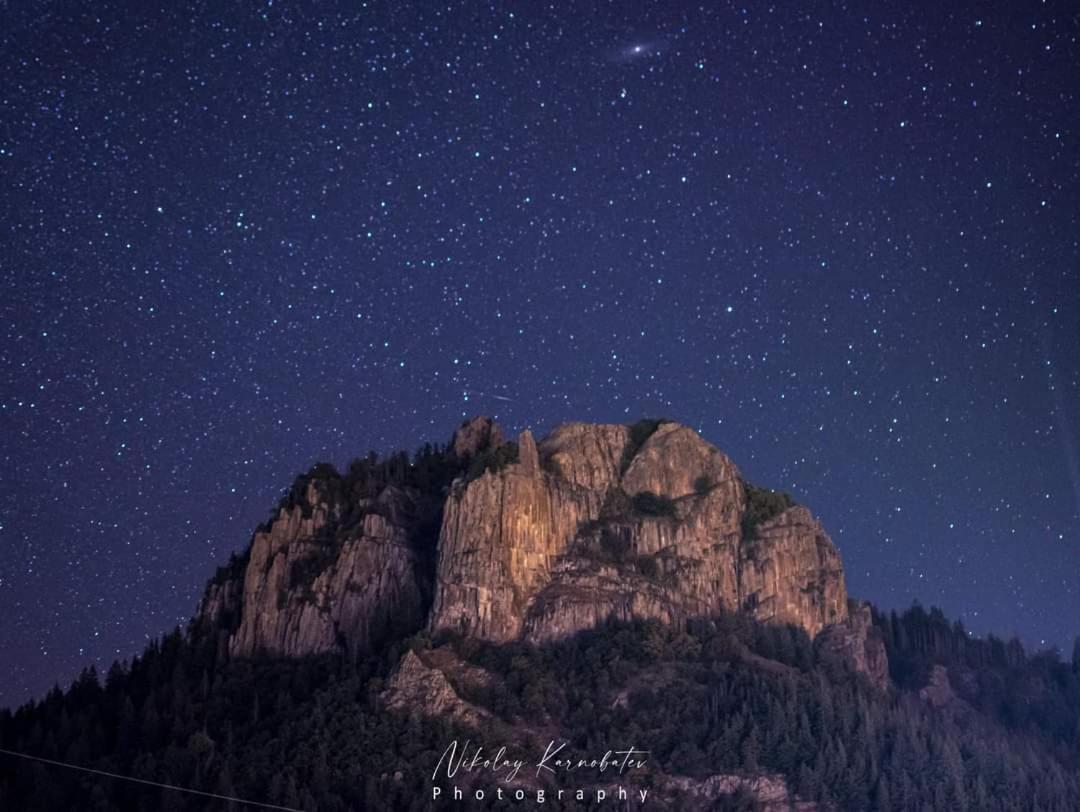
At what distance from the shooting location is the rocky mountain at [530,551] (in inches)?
5792

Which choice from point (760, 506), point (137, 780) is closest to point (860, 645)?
point (760, 506)

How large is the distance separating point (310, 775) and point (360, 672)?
21.2m

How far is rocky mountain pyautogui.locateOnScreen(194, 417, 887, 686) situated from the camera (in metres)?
147

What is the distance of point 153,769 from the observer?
116312 millimetres

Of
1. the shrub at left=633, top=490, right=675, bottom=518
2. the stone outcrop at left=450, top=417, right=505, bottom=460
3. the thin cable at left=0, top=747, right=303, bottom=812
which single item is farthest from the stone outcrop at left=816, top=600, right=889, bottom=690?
the thin cable at left=0, top=747, right=303, bottom=812

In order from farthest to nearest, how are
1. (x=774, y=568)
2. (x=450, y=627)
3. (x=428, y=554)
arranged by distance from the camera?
(x=774, y=568)
(x=428, y=554)
(x=450, y=627)

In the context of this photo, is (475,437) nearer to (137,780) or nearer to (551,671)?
(551,671)

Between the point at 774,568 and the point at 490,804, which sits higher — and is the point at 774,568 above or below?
above

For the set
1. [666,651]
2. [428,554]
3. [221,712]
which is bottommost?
[221,712]

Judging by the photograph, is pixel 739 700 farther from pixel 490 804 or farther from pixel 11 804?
pixel 11 804

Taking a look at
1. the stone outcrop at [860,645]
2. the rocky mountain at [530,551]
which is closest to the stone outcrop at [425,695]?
the rocky mountain at [530,551]

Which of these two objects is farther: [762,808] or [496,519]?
[496,519]

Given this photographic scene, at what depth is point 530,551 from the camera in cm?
15175

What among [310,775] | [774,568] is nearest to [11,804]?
[310,775]
